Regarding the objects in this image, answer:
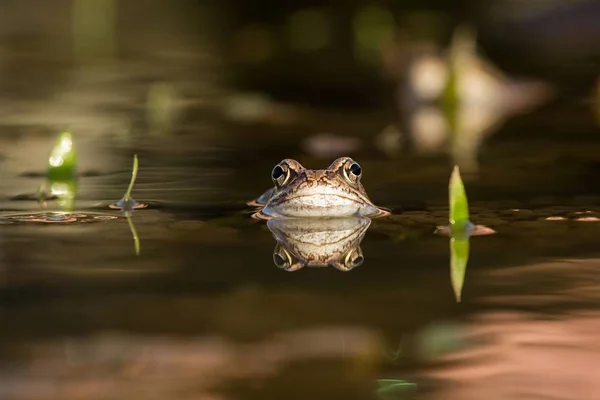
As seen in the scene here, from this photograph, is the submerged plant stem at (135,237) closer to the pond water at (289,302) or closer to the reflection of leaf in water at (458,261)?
the pond water at (289,302)

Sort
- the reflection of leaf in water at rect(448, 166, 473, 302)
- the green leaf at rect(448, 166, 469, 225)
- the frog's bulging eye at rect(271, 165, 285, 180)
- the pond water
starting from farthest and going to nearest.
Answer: the frog's bulging eye at rect(271, 165, 285, 180) → the green leaf at rect(448, 166, 469, 225) → the reflection of leaf in water at rect(448, 166, 473, 302) → the pond water

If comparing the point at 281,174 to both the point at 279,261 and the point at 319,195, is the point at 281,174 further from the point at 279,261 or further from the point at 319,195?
the point at 279,261

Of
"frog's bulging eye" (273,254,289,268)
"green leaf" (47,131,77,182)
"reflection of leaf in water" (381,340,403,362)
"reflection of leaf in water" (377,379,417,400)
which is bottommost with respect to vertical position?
"reflection of leaf in water" (377,379,417,400)

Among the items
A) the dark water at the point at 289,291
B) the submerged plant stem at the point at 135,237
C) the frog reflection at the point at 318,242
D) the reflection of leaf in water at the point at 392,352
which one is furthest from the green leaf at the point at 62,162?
the reflection of leaf in water at the point at 392,352

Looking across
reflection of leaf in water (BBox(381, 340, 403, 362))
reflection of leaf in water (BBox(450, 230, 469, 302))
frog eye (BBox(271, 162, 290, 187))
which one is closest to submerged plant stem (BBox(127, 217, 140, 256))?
frog eye (BBox(271, 162, 290, 187))

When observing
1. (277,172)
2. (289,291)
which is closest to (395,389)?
(289,291)

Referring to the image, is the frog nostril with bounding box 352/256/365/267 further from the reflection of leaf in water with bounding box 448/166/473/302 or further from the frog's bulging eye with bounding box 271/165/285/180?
the frog's bulging eye with bounding box 271/165/285/180
